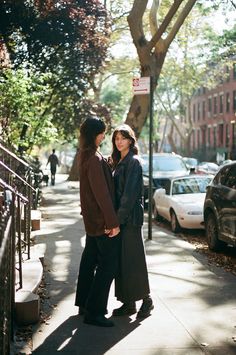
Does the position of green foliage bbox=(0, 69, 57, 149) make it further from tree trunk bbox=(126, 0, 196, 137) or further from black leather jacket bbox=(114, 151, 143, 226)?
black leather jacket bbox=(114, 151, 143, 226)

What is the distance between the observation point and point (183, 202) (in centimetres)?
1200

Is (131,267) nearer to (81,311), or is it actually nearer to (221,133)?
(81,311)

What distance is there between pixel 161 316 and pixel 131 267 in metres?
0.60

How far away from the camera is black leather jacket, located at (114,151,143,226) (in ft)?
16.6

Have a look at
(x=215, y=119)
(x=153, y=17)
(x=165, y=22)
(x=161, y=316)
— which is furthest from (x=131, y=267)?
(x=215, y=119)

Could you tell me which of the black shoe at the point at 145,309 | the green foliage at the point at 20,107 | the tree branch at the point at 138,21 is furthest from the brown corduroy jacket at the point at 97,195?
the tree branch at the point at 138,21

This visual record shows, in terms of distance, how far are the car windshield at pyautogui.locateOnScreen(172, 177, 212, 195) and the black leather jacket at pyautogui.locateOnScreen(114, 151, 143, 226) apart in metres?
7.71

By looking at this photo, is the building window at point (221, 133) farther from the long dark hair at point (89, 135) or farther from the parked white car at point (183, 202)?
the long dark hair at point (89, 135)

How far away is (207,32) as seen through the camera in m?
27.9

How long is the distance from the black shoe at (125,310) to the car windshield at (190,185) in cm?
767

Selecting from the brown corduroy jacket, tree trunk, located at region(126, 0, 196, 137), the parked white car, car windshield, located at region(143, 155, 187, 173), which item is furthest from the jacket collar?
car windshield, located at region(143, 155, 187, 173)

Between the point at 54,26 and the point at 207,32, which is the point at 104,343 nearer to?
A: the point at 54,26

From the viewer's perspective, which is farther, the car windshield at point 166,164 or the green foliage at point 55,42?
the car windshield at point 166,164

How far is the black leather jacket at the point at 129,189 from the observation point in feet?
16.6
